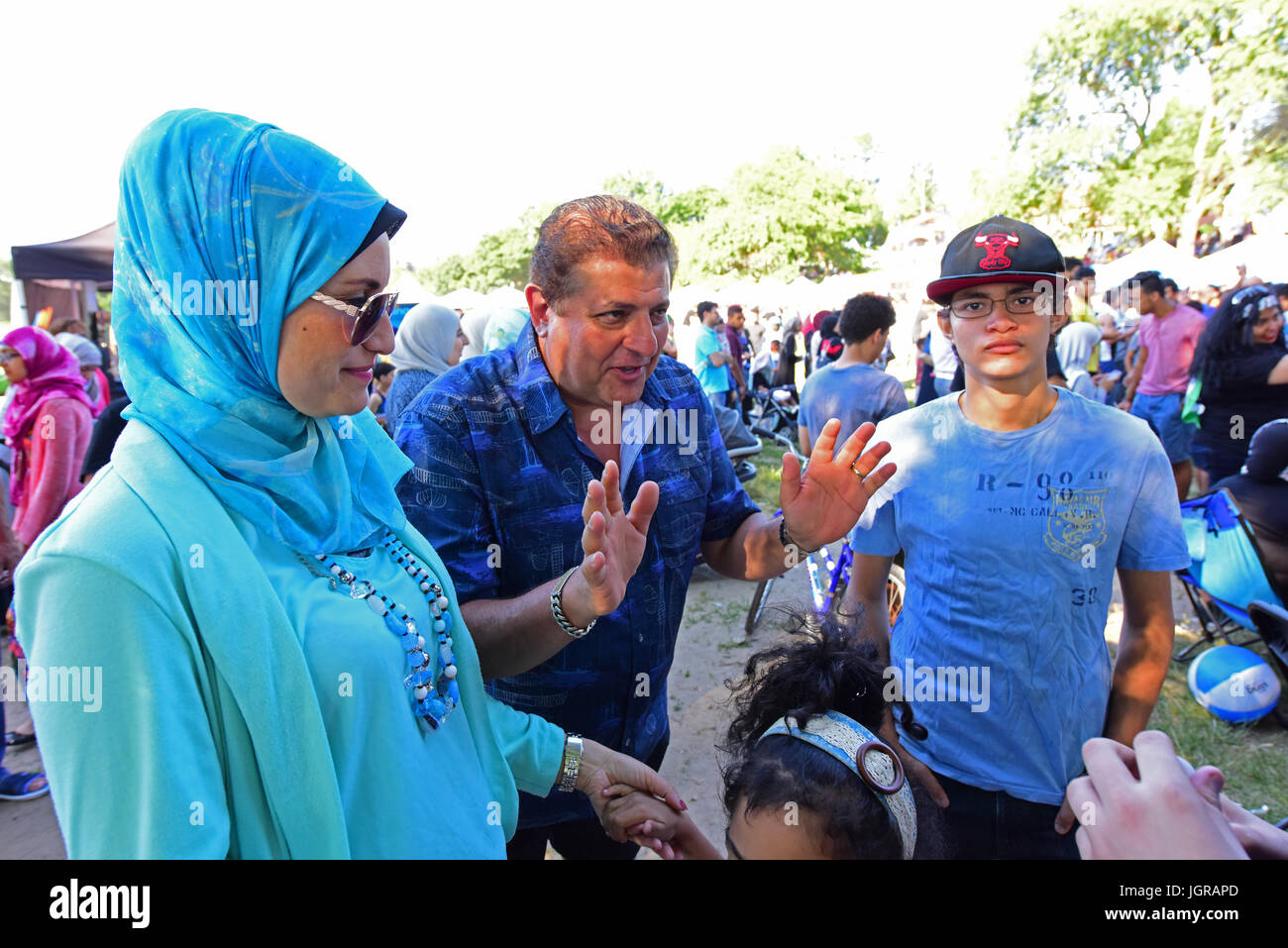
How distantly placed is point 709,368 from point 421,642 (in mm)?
9504

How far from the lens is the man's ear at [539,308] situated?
6.59 feet

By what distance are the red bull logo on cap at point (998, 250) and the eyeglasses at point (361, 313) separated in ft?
5.00

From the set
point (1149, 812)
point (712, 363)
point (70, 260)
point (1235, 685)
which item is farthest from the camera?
point (712, 363)

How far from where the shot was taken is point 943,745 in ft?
6.62

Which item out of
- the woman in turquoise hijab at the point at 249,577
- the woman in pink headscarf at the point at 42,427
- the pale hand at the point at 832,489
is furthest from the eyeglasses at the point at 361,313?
the woman in pink headscarf at the point at 42,427

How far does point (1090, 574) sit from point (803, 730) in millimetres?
947

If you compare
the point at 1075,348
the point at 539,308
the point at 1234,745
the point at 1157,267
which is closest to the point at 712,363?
the point at 1075,348

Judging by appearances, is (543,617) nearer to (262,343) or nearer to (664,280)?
(262,343)

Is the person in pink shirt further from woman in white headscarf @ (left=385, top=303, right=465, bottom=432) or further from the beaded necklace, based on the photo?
the beaded necklace

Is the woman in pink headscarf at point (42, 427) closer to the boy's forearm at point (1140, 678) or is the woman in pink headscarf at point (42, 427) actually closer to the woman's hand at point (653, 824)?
the woman's hand at point (653, 824)

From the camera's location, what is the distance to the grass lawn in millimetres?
3553

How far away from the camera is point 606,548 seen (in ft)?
4.99

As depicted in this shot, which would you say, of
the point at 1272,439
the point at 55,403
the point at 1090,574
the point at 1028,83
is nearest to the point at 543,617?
the point at 1090,574

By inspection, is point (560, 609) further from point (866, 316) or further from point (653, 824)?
point (866, 316)
